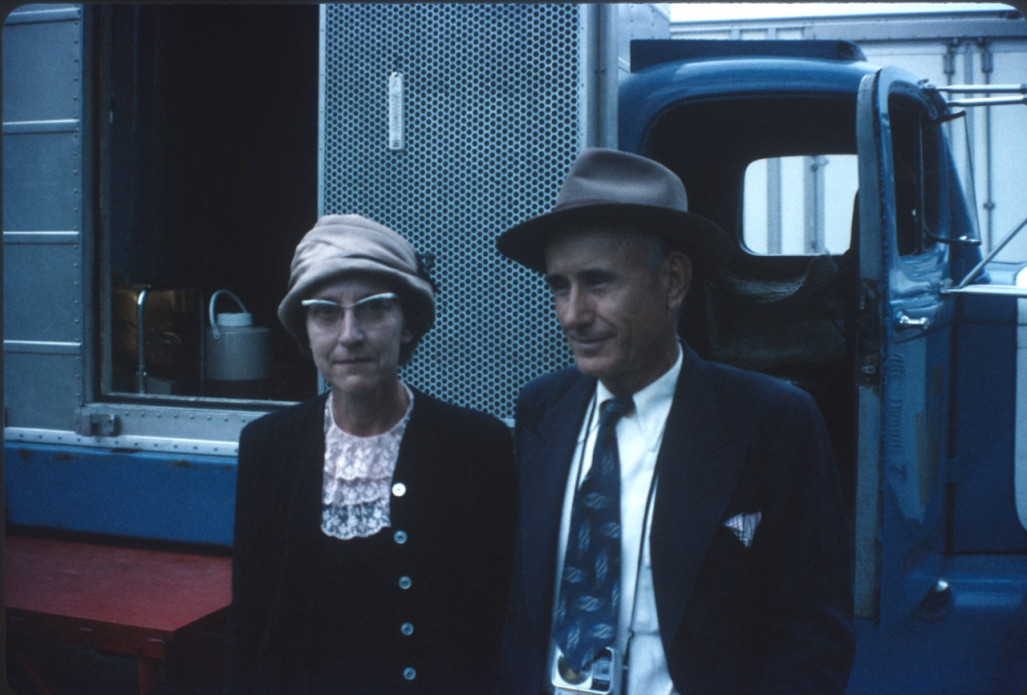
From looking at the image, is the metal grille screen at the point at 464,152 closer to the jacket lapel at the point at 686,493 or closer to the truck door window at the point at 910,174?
the jacket lapel at the point at 686,493

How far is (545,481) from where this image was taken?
175 cm

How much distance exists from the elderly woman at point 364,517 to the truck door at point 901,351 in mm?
1210

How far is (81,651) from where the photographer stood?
2.95 metres

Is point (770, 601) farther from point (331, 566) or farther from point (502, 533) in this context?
point (331, 566)

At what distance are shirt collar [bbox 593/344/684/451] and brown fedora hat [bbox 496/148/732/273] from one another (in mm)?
286

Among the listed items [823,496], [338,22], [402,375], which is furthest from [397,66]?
[823,496]

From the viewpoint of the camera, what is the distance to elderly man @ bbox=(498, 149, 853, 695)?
1.55 metres

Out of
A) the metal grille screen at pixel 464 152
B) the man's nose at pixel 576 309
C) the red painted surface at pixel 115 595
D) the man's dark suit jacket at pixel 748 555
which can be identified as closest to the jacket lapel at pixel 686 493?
the man's dark suit jacket at pixel 748 555

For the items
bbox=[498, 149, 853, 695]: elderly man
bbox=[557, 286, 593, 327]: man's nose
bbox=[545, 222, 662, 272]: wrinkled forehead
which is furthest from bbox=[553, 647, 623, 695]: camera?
bbox=[545, 222, 662, 272]: wrinkled forehead

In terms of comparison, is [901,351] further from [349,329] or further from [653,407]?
[349,329]

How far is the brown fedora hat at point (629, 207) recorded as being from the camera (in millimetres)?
1714

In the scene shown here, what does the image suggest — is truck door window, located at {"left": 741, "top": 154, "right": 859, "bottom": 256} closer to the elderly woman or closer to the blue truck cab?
the blue truck cab

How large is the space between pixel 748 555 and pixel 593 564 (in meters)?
0.28

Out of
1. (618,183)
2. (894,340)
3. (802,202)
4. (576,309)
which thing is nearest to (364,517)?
(576,309)
